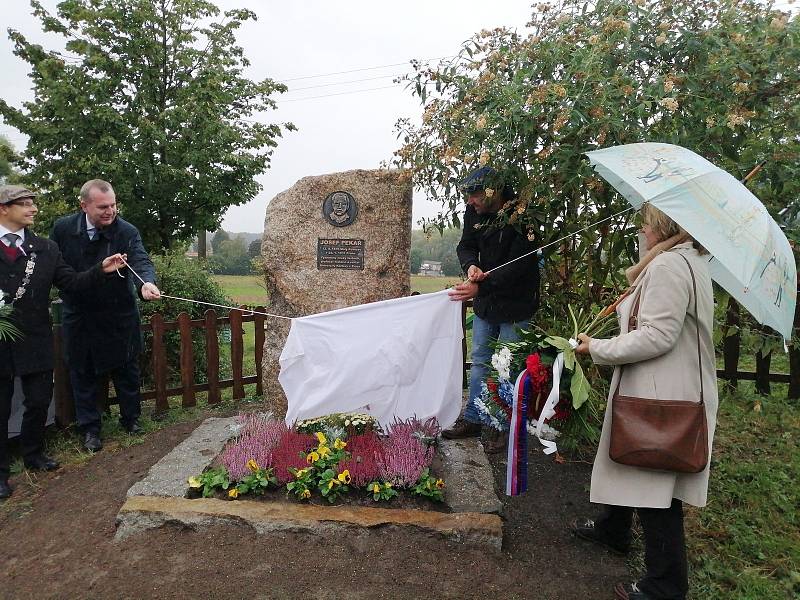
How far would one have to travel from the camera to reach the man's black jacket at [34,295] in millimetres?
3623

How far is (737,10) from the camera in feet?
10.1

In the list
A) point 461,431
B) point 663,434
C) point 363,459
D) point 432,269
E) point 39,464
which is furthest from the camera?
point 432,269

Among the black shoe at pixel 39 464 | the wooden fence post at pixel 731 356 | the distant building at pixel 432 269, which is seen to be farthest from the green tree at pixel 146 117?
the wooden fence post at pixel 731 356

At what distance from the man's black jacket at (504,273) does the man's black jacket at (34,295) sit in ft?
8.83

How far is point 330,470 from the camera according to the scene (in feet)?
→ 10.7

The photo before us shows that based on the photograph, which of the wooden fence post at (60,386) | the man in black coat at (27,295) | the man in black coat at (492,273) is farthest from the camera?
the wooden fence post at (60,386)

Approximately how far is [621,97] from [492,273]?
4.36 feet

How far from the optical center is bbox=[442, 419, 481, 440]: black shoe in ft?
13.6

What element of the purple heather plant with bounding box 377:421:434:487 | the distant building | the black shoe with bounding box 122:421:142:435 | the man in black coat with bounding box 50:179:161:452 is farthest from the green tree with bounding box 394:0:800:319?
the distant building

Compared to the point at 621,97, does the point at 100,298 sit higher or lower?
lower

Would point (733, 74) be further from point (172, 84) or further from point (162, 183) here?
point (172, 84)

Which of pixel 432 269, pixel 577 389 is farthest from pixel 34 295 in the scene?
pixel 432 269

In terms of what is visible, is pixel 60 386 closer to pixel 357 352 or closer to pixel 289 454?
pixel 289 454

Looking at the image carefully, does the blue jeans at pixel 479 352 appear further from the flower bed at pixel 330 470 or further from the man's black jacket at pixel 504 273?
the flower bed at pixel 330 470
